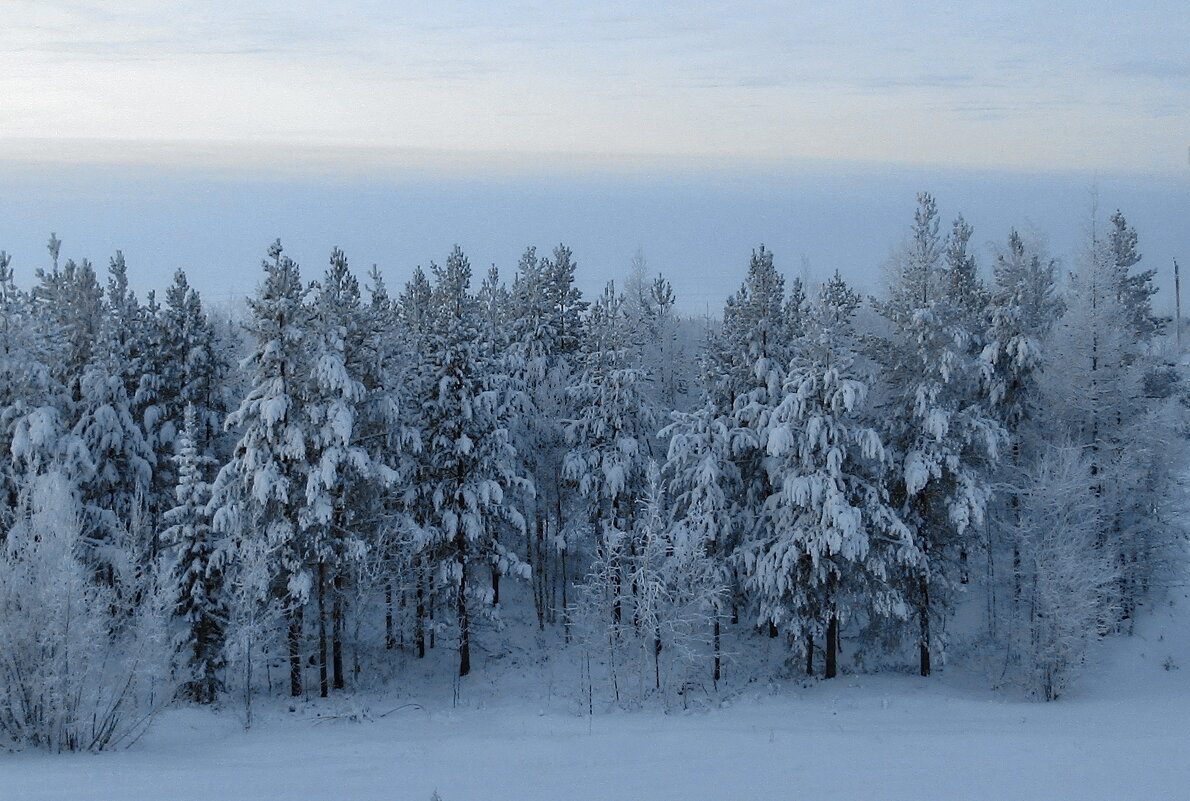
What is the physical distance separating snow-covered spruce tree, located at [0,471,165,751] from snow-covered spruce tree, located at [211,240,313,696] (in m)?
4.86

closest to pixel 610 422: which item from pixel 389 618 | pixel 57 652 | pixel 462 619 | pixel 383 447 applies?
pixel 383 447

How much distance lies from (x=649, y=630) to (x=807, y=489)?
6387 mm

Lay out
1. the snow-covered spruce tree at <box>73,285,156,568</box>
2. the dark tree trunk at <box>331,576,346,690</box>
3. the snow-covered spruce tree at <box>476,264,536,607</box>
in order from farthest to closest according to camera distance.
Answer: the snow-covered spruce tree at <box>476,264,536,607</box> < the snow-covered spruce tree at <box>73,285,156,568</box> < the dark tree trunk at <box>331,576,346,690</box>

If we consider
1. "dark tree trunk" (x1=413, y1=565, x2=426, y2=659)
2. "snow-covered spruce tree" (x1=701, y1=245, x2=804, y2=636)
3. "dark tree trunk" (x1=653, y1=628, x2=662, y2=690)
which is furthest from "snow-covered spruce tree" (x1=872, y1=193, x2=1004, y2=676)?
"dark tree trunk" (x1=413, y1=565, x2=426, y2=659)

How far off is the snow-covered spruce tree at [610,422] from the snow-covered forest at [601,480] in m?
0.14

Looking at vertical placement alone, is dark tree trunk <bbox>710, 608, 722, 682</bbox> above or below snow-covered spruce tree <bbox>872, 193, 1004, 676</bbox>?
below

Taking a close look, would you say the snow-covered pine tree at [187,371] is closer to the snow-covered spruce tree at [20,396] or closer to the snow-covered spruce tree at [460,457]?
the snow-covered spruce tree at [20,396]

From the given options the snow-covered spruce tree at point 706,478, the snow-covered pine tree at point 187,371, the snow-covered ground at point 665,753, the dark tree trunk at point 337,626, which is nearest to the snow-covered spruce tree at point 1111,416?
the snow-covered ground at point 665,753

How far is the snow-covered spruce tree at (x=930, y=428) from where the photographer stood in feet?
85.4

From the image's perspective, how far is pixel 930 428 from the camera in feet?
84.4

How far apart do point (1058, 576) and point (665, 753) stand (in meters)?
14.3

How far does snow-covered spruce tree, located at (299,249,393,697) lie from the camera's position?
23906mm

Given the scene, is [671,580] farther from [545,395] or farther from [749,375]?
[545,395]

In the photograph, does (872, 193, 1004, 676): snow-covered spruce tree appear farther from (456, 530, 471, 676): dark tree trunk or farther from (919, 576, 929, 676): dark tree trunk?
(456, 530, 471, 676): dark tree trunk
